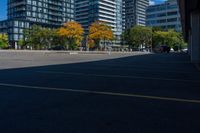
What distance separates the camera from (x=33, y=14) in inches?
5738

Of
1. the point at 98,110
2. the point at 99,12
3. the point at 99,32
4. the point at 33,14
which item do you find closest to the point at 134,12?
the point at 99,12

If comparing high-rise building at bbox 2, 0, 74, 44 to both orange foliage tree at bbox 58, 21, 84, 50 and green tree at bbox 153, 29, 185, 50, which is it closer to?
orange foliage tree at bbox 58, 21, 84, 50

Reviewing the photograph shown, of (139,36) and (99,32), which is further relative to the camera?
(139,36)

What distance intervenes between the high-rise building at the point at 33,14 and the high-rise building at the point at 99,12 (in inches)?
267

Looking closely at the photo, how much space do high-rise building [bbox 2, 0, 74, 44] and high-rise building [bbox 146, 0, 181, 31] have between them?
4172cm

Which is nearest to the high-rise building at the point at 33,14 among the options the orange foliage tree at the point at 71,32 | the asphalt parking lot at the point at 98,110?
the orange foliage tree at the point at 71,32

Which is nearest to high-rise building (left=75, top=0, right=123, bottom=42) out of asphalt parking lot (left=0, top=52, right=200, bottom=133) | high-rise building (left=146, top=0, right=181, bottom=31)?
high-rise building (left=146, top=0, right=181, bottom=31)

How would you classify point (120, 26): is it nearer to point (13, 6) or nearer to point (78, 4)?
point (78, 4)

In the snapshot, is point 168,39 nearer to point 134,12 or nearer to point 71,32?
point 71,32

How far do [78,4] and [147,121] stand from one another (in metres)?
173

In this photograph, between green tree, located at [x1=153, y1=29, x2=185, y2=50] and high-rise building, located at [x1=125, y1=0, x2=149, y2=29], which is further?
high-rise building, located at [x1=125, y1=0, x2=149, y2=29]

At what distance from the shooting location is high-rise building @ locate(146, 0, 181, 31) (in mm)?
148750

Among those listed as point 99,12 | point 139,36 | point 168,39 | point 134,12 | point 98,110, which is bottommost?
point 98,110

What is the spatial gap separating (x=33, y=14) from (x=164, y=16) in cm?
6069
